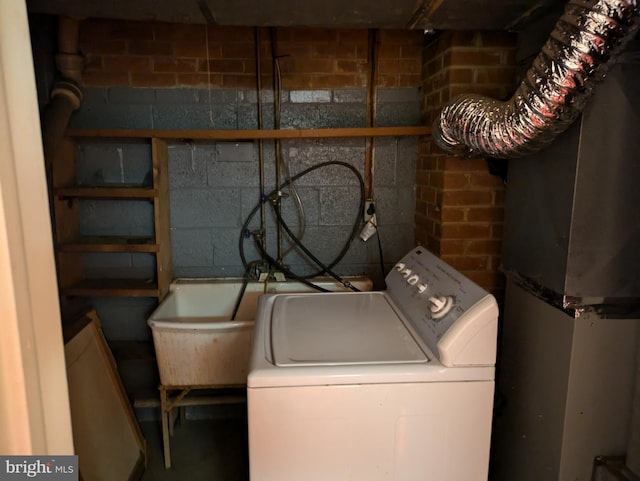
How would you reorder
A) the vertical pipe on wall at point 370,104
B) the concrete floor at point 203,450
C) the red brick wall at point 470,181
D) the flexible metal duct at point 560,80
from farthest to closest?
the vertical pipe on wall at point 370,104 → the concrete floor at point 203,450 → the red brick wall at point 470,181 → the flexible metal duct at point 560,80

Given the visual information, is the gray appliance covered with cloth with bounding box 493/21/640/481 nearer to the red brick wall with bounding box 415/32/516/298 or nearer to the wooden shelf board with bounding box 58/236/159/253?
the red brick wall with bounding box 415/32/516/298

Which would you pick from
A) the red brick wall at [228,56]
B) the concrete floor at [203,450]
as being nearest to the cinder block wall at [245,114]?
the red brick wall at [228,56]

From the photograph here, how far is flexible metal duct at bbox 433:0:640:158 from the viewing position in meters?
0.92

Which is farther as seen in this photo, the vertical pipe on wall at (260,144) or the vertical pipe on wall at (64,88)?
the vertical pipe on wall at (260,144)

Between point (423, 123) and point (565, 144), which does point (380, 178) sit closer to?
point (423, 123)

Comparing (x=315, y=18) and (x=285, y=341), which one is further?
(x=315, y=18)

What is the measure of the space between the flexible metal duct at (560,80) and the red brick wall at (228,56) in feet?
2.99

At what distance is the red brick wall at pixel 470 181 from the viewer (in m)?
1.69

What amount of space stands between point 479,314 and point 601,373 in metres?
0.43

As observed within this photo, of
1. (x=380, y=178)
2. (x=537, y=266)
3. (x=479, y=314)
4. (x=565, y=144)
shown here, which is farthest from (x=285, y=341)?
(x=380, y=178)

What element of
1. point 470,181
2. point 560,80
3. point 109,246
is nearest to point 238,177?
point 109,246

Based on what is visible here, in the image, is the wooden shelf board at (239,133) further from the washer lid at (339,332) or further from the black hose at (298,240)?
the washer lid at (339,332)

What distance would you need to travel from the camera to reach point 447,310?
1.21m

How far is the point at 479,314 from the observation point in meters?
1.10
